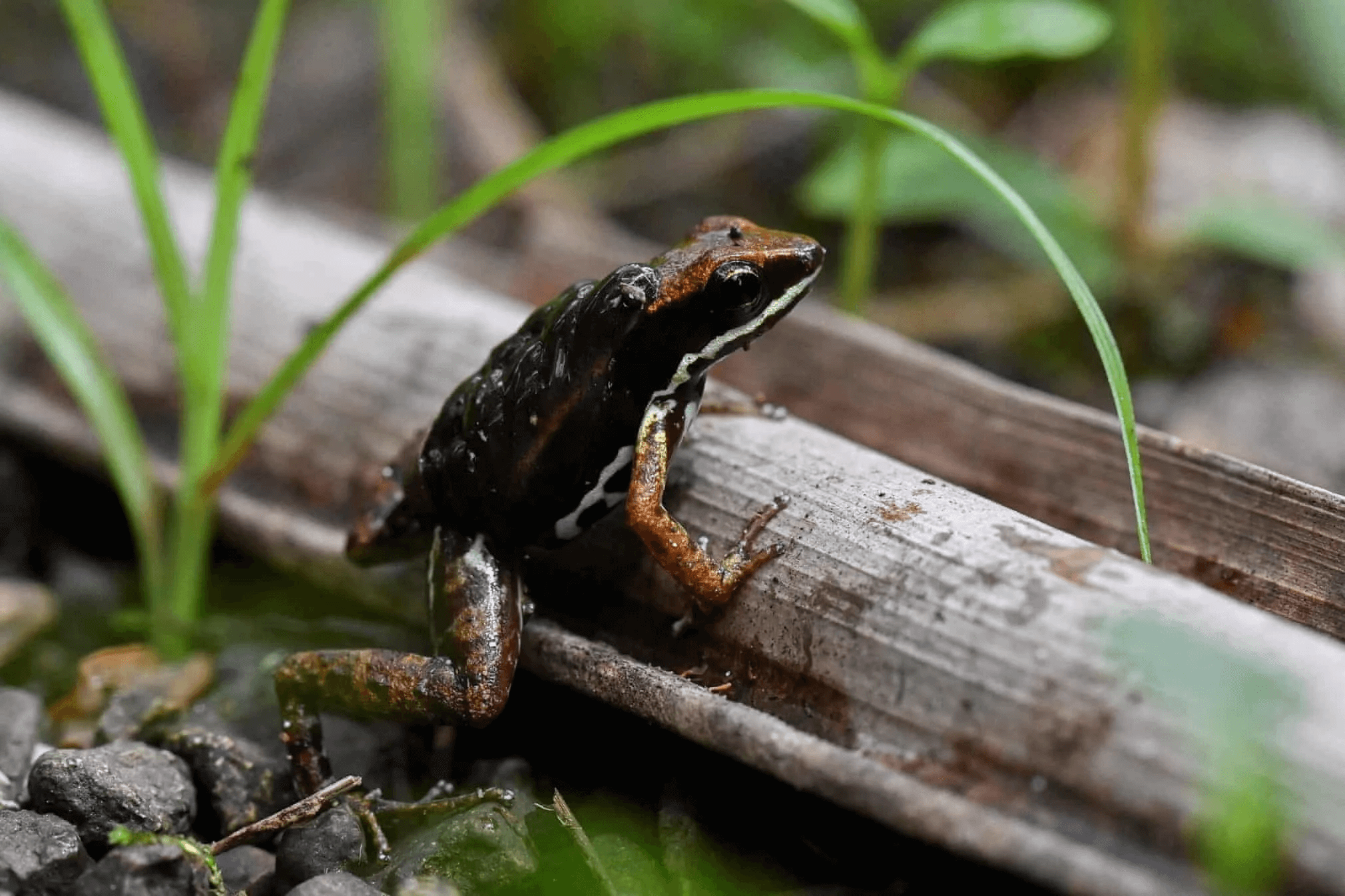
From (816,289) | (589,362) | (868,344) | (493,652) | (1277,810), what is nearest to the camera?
(1277,810)

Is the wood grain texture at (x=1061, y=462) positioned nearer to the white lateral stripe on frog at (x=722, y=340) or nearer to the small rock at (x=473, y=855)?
the white lateral stripe on frog at (x=722, y=340)

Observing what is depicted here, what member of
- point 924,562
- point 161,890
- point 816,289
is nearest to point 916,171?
point 816,289

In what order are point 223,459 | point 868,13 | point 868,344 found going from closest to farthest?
point 223,459, point 868,344, point 868,13

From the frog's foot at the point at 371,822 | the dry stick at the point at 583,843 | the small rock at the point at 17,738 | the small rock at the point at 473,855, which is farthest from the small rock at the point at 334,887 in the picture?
the small rock at the point at 17,738

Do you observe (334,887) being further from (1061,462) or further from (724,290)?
(1061,462)

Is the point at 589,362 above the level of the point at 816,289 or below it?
below

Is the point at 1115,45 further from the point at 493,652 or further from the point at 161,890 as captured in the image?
the point at 161,890

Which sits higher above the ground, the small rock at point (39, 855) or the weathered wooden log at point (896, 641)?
the weathered wooden log at point (896, 641)

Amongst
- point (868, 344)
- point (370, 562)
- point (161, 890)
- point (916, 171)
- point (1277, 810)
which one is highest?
point (916, 171)
